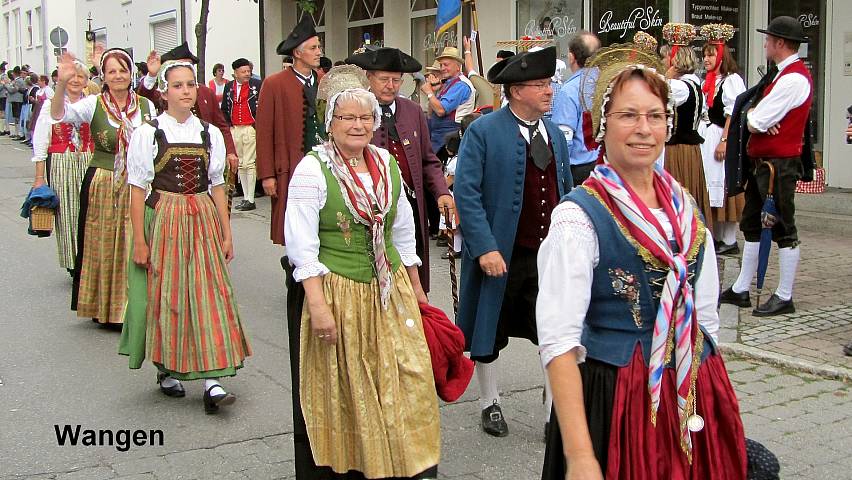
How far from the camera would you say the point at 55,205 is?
322 inches

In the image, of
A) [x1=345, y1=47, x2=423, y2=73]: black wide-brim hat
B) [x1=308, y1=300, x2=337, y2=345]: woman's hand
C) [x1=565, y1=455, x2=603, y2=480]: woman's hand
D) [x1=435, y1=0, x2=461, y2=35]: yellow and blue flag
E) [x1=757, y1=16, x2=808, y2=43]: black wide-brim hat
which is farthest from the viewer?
[x1=435, y1=0, x2=461, y2=35]: yellow and blue flag

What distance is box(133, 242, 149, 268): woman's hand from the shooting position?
569 centimetres

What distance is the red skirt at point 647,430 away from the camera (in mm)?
2623

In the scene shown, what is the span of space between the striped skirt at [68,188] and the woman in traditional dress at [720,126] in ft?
19.7

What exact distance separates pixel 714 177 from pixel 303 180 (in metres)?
6.96

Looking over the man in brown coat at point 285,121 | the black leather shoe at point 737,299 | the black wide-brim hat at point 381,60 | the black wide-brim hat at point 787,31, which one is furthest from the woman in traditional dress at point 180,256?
the black wide-brim hat at point 787,31

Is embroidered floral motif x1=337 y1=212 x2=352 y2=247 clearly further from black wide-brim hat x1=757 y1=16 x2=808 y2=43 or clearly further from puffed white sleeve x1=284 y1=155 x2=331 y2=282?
black wide-brim hat x1=757 y1=16 x2=808 y2=43

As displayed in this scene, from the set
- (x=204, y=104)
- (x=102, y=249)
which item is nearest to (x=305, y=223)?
(x=102, y=249)

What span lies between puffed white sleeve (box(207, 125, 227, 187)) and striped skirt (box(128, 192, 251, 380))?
0.21m

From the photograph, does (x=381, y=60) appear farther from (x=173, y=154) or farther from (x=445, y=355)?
(x=445, y=355)

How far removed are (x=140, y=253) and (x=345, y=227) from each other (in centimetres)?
208

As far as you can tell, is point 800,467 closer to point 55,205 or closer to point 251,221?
point 55,205

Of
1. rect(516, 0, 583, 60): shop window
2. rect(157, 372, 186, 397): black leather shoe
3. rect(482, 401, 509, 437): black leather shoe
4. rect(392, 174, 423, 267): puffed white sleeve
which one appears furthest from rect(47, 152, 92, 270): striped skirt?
rect(516, 0, 583, 60): shop window

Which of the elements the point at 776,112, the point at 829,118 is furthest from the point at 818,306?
the point at 829,118
